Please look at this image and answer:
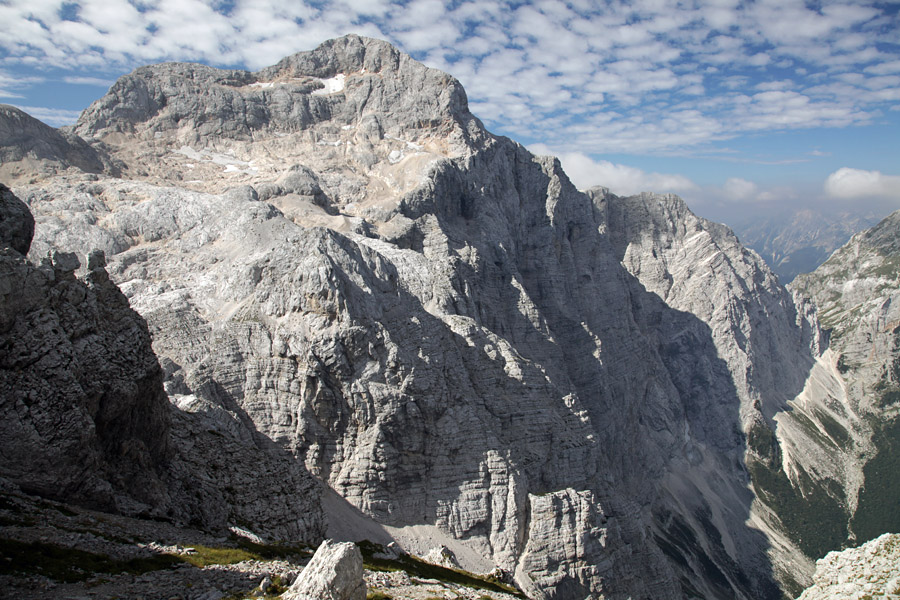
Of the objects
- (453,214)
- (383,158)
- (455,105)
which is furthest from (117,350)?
(455,105)

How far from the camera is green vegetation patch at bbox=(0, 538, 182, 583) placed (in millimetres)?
21484

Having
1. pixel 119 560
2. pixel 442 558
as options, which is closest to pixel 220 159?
pixel 442 558

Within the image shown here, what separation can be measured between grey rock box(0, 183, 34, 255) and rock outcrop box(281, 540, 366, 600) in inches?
941

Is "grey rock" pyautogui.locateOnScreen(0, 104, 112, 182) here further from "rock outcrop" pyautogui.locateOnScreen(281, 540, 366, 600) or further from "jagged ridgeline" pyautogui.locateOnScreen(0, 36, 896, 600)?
"rock outcrop" pyautogui.locateOnScreen(281, 540, 366, 600)

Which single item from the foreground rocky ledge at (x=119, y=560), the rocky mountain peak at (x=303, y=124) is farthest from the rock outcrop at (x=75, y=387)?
the rocky mountain peak at (x=303, y=124)

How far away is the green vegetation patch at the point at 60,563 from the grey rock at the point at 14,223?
16.7 meters

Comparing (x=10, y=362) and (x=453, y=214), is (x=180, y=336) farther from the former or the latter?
(x=453, y=214)

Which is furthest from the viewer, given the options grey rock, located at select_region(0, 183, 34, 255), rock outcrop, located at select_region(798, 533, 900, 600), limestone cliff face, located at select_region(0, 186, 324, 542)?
rock outcrop, located at select_region(798, 533, 900, 600)

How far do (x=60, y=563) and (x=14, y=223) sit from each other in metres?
19.2

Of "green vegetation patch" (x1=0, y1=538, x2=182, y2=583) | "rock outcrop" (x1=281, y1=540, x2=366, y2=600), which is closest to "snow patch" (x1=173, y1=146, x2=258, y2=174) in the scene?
"green vegetation patch" (x1=0, y1=538, x2=182, y2=583)

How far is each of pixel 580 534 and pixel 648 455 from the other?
91.3 metres

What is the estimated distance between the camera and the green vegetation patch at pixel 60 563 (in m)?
21.5

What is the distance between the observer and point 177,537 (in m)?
29.5

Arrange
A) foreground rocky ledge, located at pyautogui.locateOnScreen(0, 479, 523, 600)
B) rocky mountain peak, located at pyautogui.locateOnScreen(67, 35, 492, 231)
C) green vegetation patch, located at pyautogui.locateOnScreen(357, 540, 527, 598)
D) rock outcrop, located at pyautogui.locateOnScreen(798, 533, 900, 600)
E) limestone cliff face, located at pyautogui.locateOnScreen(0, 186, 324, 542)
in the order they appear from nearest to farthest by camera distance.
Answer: foreground rocky ledge, located at pyautogui.locateOnScreen(0, 479, 523, 600)
limestone cliff face, located at pyautogui.locateOnScreen(0, 186, 324, 542)
rock outcrop, located at pyautogui.locateOnScreen(798, 533, 900, 600)
green vegetation patch, located at pyautogui.locateOnScreen(357, 540, 527, 598)
rocky mountain peak, located at pyautogui.locateOnScreen(67, 35, 492, 231)
